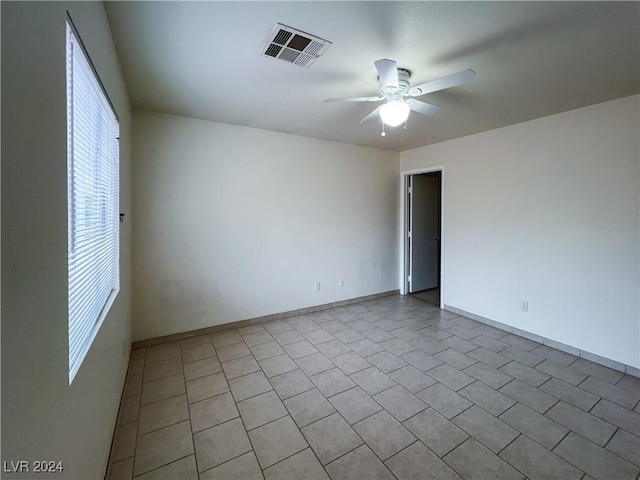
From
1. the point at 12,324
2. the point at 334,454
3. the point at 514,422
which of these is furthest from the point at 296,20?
the point at 514,422

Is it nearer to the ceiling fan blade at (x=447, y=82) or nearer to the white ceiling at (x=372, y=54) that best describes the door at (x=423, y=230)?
the white ceiling at (x=372, y=54)

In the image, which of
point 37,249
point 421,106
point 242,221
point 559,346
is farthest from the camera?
point 242,221

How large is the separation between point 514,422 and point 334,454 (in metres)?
1.34

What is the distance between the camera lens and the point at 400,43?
1.83 metres

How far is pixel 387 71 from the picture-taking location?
1.81 metres

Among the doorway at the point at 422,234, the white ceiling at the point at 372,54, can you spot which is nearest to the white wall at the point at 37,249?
the white ceiling at the point at 372,54

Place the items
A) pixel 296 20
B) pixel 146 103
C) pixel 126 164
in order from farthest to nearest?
pixel 146 103, pixel 126 164, pixel 296 20

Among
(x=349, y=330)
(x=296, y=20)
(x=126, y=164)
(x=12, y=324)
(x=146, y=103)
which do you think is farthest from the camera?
(x=349, y=330)

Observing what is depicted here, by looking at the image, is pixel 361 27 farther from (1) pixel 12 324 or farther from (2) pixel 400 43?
(1) pixel 12 324

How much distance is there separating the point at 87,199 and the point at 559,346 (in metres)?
4.46

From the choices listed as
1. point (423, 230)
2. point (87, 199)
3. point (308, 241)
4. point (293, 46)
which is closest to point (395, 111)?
point (293, 46)

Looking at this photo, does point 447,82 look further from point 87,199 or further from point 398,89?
point 87,199

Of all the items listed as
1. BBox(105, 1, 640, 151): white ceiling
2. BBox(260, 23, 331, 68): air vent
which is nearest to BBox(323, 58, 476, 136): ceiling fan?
BBox(105, 1, 640, 151): white ceiling

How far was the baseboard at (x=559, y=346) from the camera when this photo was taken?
8.76 feet
